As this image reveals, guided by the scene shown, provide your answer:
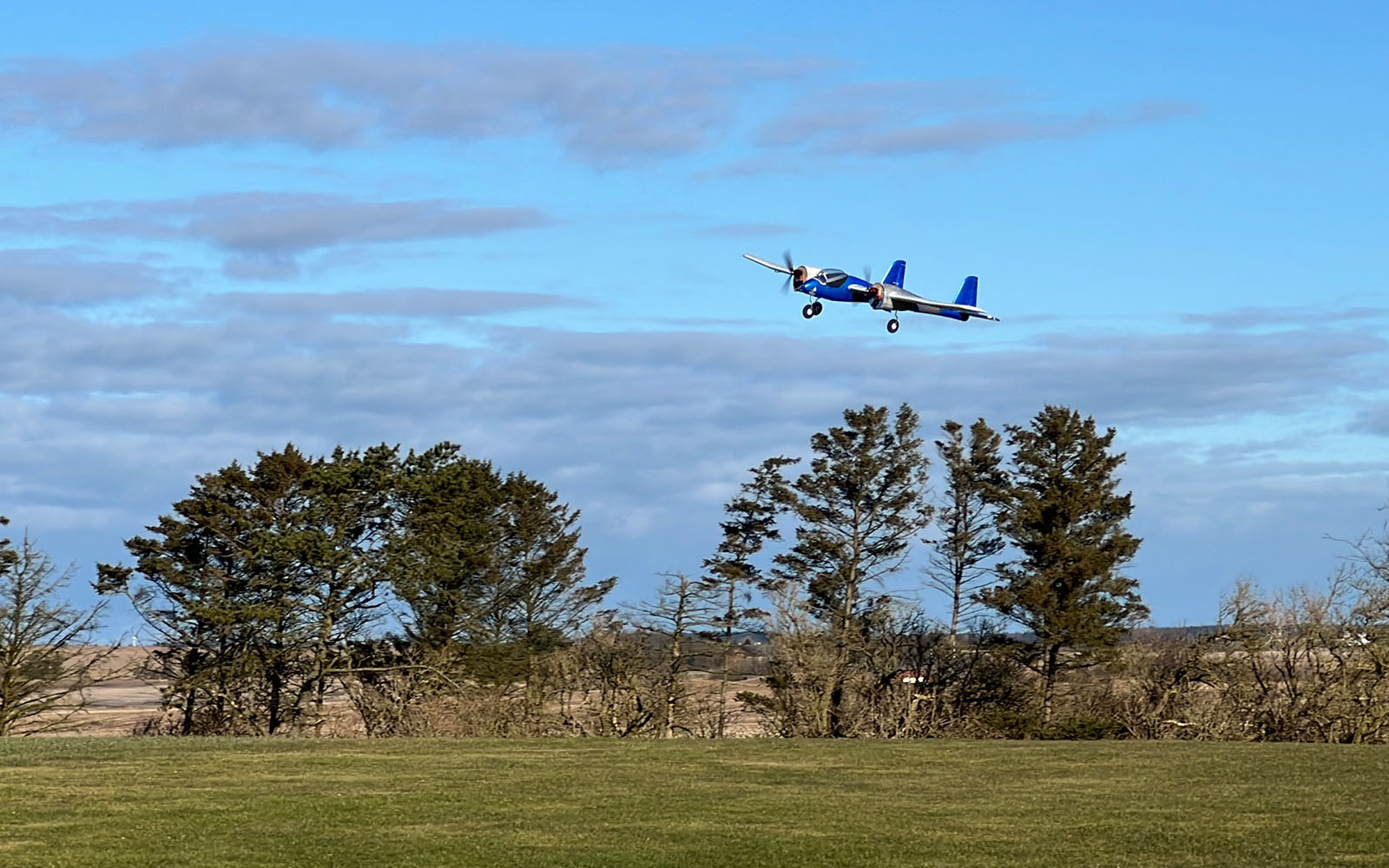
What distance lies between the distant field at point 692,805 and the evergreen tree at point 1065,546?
83.5 ft

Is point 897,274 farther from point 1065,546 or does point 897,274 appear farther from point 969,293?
point 1065,546

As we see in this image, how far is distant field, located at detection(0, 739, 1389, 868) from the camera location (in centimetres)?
1557

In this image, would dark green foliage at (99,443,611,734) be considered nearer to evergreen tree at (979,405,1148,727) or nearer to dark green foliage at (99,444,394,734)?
dark green foliage at (99,444,394,734)

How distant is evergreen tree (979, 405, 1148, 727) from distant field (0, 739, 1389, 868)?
25.4 metres

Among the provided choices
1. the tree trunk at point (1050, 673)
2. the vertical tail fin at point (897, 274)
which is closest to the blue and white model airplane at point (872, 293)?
the vertical tail fin at point (897, 274)

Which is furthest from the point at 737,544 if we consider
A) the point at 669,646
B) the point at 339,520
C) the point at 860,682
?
the point at 860,682

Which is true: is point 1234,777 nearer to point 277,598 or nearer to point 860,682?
point 860,682

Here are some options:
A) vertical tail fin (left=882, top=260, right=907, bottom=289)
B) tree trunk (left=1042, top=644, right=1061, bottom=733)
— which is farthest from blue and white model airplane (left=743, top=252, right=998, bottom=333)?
tree trunk (left=1042, top=644, right=1061, bottom=733)

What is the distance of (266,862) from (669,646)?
34343mm

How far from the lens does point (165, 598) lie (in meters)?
50.5

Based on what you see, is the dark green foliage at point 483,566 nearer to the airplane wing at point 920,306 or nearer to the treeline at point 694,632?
the treeline at point 694,632

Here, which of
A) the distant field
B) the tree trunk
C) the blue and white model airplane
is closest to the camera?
the distant field

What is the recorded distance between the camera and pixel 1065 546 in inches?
2151

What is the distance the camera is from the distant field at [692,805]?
15.6 m
